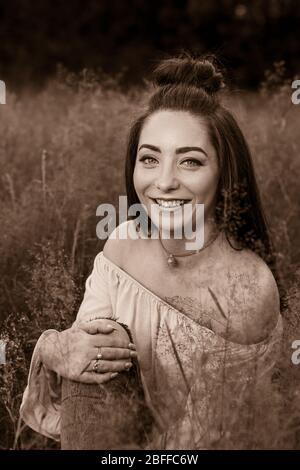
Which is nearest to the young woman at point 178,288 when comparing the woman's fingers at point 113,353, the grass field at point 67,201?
the woman's fingers at point 113,353

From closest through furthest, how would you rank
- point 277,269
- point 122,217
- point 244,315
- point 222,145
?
point 244,315, point 222,145, point 277,269, point 122,217

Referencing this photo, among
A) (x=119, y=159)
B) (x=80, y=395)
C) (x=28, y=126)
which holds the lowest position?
(x=80, y=395)

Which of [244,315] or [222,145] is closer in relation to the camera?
[244,315]

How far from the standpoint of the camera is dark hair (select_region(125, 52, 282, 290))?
2361mm

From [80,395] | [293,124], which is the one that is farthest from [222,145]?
[293,124]

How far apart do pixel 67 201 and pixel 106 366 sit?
5.16ft

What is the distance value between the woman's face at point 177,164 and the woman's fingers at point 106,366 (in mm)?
571

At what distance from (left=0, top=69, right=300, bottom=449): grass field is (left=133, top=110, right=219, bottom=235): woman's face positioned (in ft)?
0.76

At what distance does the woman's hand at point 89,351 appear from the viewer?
1.96 metres

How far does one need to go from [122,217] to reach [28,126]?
5.15 ft

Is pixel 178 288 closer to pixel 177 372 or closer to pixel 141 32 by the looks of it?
pixel 177 372

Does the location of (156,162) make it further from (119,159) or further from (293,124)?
(293,124)

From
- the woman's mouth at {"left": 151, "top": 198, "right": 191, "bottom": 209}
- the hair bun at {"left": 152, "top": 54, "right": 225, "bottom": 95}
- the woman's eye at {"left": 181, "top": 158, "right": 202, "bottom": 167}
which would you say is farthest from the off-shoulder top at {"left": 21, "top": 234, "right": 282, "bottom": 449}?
the hair bun at {"left": 152, "top": 54, "right": 225, "bottom": 95}

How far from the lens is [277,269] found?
2697mm
